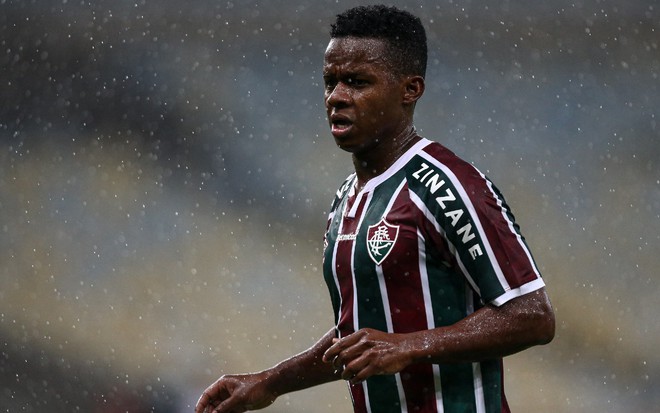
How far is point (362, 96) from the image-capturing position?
2182 millimetres

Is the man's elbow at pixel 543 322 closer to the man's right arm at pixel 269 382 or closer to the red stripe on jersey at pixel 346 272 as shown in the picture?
the red stripe on jersey at pixel 346 272

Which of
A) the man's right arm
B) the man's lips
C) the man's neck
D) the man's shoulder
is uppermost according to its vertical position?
the man's lips

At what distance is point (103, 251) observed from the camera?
6512mm

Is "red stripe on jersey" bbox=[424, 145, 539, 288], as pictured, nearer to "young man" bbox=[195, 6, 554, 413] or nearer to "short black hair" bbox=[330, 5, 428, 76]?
"young man" bbox=[195, 6, 554, 413]

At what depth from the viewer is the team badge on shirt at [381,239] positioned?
6.79 ft

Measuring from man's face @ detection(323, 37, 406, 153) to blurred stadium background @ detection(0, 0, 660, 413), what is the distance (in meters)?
3.79

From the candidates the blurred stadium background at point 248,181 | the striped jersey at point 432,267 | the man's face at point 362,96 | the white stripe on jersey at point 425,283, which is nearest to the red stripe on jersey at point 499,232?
the striped jersey at point 432,267

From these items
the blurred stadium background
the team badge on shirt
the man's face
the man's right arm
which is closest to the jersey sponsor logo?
the team badge on shirt

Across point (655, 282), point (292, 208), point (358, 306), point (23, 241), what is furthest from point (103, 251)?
point (358, 306)

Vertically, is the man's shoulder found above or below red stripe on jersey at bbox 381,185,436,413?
above

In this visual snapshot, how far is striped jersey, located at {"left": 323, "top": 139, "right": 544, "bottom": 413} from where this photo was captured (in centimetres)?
197

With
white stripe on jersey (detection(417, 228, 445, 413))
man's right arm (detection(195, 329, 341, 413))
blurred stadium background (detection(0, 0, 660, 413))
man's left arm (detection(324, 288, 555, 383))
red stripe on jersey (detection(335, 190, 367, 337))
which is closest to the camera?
man's left arm (detection(324, 288, 555, 383))

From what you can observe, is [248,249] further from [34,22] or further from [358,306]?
[358,306]

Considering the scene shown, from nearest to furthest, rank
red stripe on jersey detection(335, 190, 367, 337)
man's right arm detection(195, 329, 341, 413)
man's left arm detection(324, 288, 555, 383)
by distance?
1. man's left arm detection(324, 288, 555, 383)
2. red stripe on jersey detection(335, 190, 367, 337)
3. man's right arm detection(195, 329, 341, 413)
